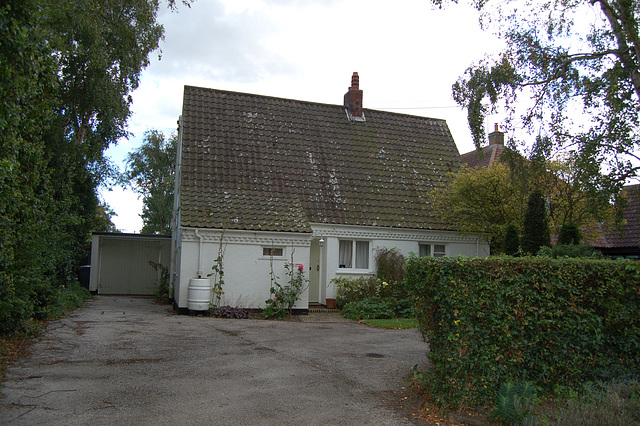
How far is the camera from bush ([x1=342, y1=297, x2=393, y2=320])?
17.0 metres

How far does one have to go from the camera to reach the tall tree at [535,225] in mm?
16078

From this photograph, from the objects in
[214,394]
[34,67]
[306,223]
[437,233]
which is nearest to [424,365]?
[214,394]

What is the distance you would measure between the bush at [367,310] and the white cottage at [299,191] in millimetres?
1515

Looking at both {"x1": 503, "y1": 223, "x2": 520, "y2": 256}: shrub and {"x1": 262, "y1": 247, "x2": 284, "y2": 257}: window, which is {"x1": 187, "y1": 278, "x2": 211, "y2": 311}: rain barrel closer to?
{"x1": 262, "y1": 247, "x2": 284, "y2": 257}: window

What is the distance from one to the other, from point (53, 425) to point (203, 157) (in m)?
14.5

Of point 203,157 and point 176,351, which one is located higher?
point 203,157

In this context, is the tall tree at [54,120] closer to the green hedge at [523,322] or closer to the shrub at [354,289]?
the green hedge at [523,322]

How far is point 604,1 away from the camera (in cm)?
1219

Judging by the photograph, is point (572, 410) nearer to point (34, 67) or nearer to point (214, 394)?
point (214, 394)

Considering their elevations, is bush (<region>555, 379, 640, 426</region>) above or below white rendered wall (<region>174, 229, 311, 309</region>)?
below

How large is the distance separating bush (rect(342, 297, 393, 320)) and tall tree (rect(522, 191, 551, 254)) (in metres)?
4.89

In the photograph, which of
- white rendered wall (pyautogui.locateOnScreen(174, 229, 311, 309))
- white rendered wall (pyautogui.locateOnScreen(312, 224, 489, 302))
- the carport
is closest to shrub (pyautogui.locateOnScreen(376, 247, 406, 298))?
white rendered wall (pyautogui.locateOnScreen(312, 224, 489, 302))

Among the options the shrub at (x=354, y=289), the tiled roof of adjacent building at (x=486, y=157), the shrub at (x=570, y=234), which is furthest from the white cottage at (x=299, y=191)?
the shrub at (x=570, y=234)

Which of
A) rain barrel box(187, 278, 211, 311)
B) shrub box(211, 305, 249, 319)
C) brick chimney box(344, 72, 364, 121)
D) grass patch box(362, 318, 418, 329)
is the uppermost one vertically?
brick chimney box(344, 72, 364, 121)
